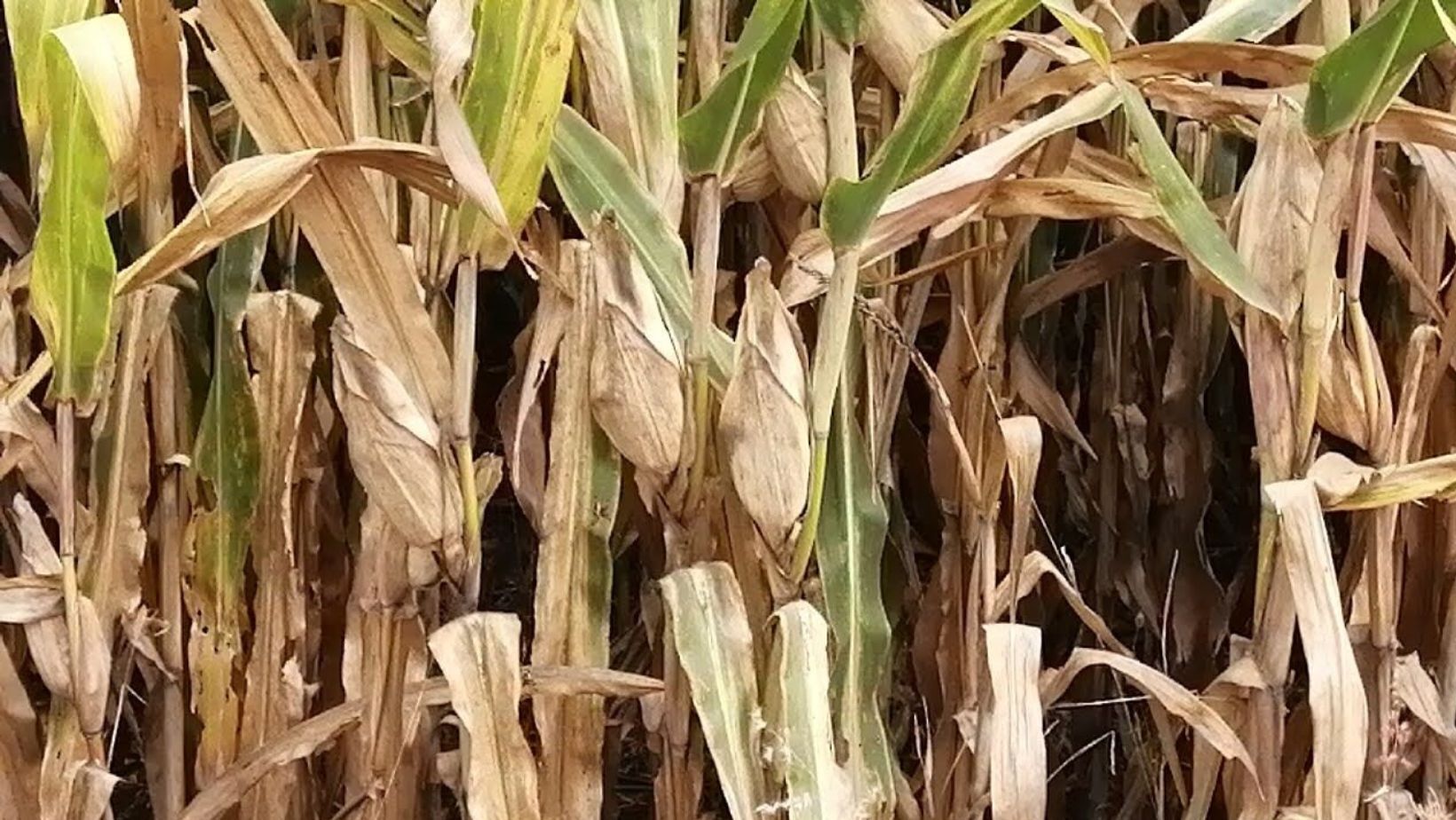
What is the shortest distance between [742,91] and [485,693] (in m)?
0.23

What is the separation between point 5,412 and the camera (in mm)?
522

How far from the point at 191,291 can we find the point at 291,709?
18 centimetres

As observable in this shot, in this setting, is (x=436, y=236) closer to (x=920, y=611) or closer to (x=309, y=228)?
(x=309, y=228)

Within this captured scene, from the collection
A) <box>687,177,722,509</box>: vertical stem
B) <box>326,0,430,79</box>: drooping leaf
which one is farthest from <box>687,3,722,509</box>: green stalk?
<box>326,0,430,79</box>: drooping leaf

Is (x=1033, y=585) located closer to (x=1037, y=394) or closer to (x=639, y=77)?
(x=1037, y=394)

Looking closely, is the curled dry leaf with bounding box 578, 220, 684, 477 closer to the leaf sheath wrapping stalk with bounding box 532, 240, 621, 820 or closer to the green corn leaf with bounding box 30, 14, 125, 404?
the leaf sheath wrapping stalk with bounding box 532, 240, 621, 820

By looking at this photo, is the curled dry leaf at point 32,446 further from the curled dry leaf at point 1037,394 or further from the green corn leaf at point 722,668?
the curled dry leaf at point 1037,394

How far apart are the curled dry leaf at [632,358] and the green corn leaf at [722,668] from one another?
5 centimetres

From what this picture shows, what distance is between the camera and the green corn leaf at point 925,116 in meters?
0.49

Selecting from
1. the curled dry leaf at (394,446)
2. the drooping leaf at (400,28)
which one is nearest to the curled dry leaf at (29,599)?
the curled dry leaf at (394,446)

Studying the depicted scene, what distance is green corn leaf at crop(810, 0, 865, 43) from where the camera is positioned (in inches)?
19.9

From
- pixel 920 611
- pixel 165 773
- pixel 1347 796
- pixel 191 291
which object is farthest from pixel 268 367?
pixel 1347 796

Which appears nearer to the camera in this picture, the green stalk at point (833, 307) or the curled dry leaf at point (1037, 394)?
the green stalk at point (833, 307)

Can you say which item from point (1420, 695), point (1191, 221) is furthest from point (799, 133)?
point (1420, 695)
